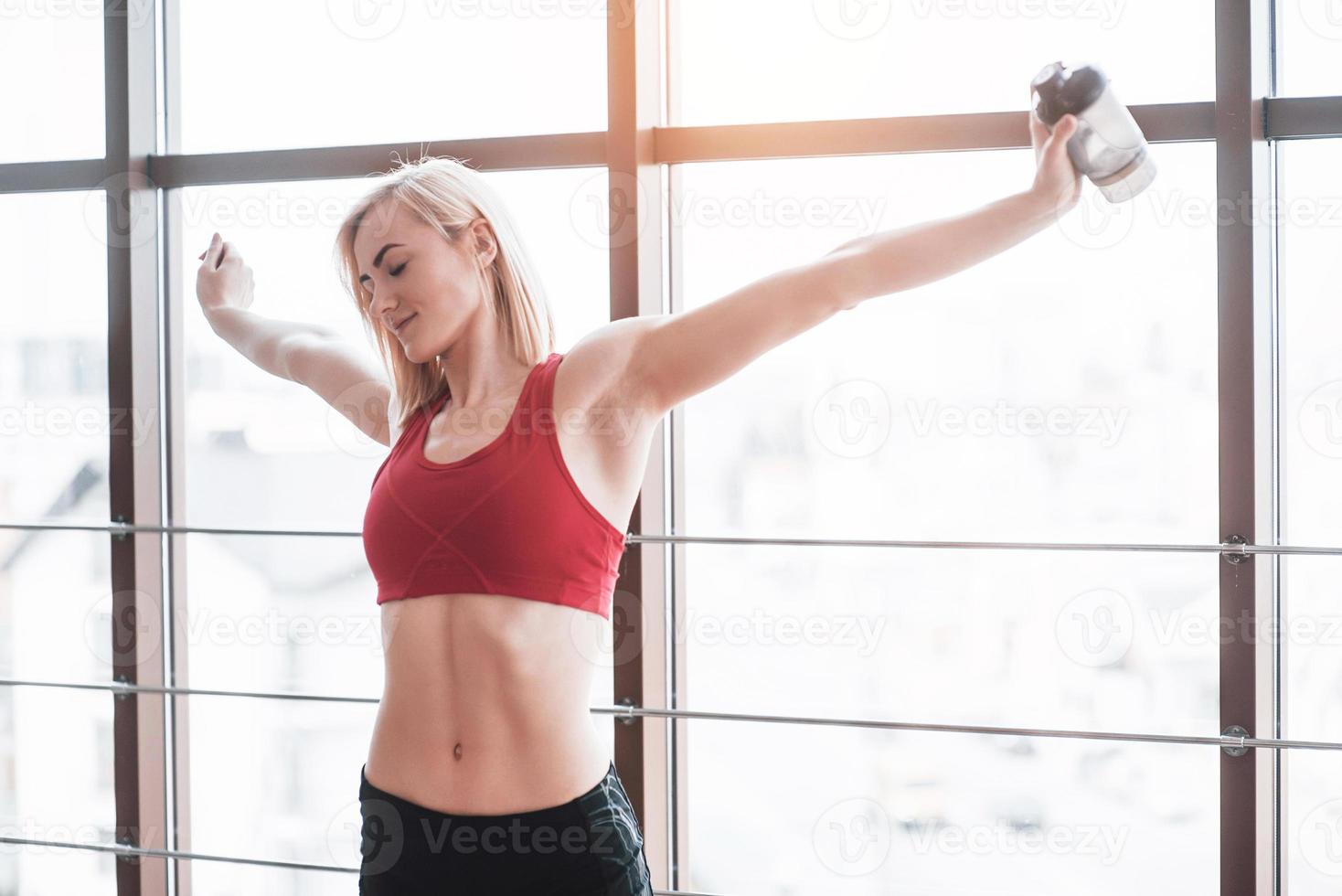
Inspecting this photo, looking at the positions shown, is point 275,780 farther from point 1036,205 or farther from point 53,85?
point 1036,205

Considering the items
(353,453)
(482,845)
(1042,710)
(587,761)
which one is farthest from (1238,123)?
(353,453)

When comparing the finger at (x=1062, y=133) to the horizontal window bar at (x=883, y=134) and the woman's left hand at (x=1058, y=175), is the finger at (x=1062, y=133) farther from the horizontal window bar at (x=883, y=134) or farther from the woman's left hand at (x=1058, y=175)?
the horizontal window bar at (x=883, y=134)

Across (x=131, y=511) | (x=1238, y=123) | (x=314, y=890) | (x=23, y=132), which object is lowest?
(x=314, y=890)

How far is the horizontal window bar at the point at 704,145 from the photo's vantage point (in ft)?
5.19

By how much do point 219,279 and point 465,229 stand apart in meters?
0.61

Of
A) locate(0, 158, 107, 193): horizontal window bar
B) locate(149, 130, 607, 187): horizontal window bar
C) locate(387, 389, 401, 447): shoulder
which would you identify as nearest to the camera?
locate(387, 389, 401, 447): shoulder

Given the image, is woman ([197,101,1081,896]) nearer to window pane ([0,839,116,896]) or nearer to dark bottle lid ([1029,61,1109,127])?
dark bottle lid ([1029,61,1109,127])

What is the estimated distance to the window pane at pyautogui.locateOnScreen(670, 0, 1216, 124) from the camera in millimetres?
1654

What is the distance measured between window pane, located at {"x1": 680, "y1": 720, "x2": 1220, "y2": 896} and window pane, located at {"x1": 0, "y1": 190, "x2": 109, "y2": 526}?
127 centimetres

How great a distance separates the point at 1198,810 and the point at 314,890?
5.01 ft

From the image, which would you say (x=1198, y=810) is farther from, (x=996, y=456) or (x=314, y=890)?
(x=314, y=890)

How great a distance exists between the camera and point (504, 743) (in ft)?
3.84

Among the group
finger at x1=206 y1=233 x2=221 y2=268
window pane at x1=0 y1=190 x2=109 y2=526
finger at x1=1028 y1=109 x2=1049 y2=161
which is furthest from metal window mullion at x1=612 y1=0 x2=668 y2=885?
window pane at x1=0 y1=190 x2=109 y2=526

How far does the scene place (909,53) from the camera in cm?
175
